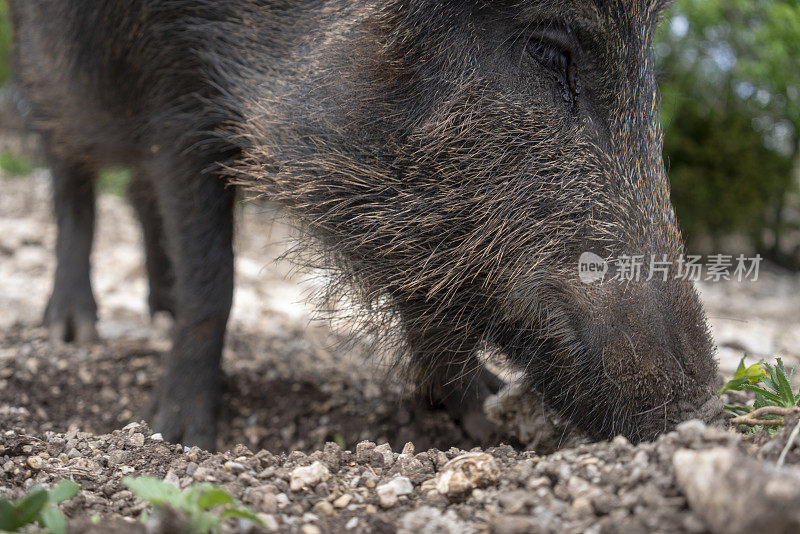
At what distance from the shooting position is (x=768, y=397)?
1.85 meters

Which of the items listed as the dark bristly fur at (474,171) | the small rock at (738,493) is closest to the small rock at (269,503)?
the small rock at (738,493)

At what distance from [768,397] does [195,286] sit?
210 cm

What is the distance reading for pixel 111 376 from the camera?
3496 millimetres

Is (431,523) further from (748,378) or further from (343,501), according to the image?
(748,378)

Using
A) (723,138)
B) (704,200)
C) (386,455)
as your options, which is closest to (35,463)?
(386,455)

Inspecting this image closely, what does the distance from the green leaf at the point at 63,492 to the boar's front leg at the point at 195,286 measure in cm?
139

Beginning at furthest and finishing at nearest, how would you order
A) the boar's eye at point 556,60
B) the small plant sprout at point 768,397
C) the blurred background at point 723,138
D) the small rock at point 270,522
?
the blurred background at point 723,138, the boar's eye at point 556,60, the small plant sprout at point 768,397, the small rock at point 270,522

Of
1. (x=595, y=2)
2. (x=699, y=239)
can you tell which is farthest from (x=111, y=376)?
(x=699, y=239)

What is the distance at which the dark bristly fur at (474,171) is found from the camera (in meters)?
2.05

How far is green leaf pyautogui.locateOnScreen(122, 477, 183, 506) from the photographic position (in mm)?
1306

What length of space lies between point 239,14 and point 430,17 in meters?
0.91

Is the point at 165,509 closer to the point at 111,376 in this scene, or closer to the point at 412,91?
the point at 412,91

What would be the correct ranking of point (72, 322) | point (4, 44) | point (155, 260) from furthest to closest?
point (4, 44) < point (155, 260) < point (72, 322)

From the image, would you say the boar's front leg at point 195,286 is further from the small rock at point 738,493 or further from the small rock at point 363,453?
the small rock at point 738,493
